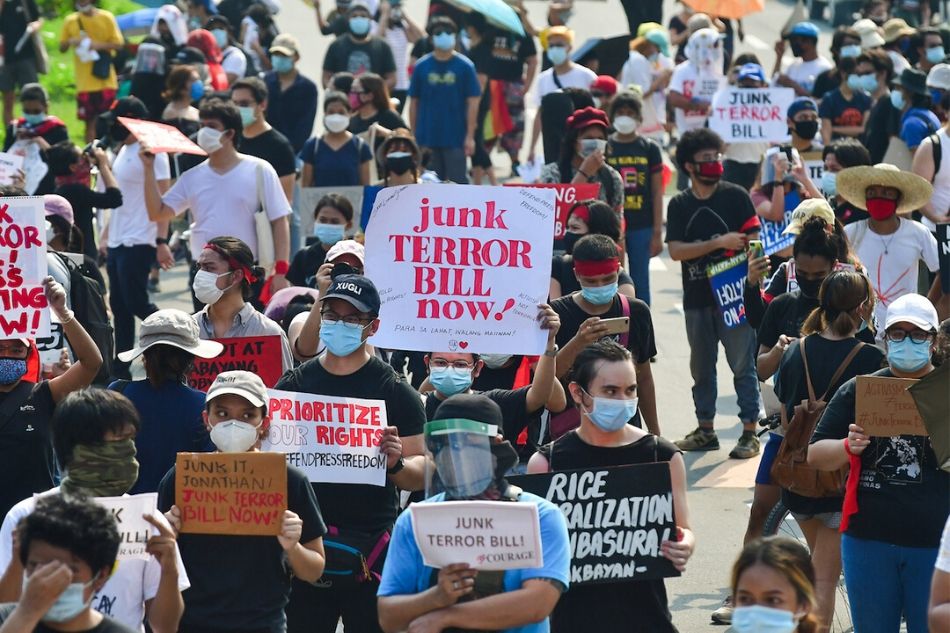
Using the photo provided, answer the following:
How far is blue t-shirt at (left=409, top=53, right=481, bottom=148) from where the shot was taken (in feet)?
57.6

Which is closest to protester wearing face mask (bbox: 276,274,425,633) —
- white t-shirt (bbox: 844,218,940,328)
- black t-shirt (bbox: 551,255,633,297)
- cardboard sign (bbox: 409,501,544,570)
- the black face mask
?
cardboard sign (bbox: 409,501,544,570)

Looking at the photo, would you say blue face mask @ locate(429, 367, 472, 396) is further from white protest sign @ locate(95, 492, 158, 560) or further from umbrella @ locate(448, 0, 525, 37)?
umbrella @ locate(448, 0, 525, 37)

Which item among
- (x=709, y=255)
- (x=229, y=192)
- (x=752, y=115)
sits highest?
(x=752, y=115)

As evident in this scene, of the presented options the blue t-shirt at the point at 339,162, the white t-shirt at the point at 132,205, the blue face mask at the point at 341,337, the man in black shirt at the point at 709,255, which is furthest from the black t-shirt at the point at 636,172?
the blue face mask at the point at 341,337

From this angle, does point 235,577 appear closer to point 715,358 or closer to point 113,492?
point 113,492

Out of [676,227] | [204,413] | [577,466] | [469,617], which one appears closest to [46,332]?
[204,413]

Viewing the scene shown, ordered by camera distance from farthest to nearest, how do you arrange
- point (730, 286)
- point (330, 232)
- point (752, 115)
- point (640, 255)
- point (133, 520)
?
point (752, 115) < point (640, 255) < point (730, 286) < point (330, 232) < point (133, 520)

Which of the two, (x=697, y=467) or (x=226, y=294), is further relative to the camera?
(x=697, y=467)

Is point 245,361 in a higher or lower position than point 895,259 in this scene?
lower

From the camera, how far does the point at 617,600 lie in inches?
250

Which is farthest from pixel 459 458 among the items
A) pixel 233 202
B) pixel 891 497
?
pixel 233 202

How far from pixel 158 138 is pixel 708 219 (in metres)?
3.69

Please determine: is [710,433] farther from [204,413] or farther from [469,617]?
[469,617]

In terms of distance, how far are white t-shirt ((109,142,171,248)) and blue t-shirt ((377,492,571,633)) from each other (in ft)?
27.6
